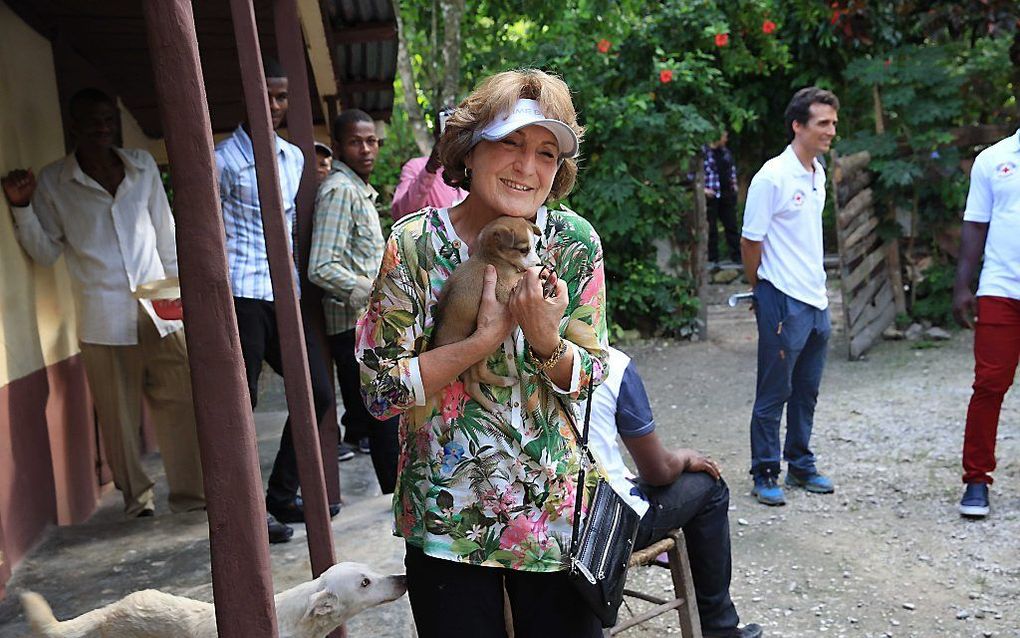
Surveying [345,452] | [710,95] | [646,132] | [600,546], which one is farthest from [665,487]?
[710,95]

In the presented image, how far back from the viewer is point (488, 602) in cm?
209

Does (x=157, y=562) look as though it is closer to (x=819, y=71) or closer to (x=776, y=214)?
(x=776, y=214)

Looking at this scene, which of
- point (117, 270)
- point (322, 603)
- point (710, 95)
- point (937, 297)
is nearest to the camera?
point (322, 603)

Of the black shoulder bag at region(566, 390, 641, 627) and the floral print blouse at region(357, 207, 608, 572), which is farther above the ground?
the floral print blouse at region(357, 207, 608, 572)

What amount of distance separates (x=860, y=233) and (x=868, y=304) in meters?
0.70

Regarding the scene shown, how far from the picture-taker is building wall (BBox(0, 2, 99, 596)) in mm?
4301

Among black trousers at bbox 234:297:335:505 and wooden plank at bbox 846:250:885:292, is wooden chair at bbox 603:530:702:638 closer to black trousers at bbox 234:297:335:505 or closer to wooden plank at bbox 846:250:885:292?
black trousers at bbox 234:297:335:505

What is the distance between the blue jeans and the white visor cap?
3664 millimetres

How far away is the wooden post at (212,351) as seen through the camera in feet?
6.16

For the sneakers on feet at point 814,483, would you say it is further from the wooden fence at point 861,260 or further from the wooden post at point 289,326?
the wooden fence at point 861,260

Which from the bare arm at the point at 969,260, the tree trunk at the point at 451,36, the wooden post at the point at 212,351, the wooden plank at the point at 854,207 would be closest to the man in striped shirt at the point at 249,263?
the wooden post at the point at 212,351

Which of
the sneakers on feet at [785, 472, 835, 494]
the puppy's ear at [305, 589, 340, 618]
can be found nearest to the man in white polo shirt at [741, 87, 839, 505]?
the sneakers on feet at [785, 472, 835, 494]

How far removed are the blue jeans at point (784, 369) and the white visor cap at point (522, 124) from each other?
366 centimetres

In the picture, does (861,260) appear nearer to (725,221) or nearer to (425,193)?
(725,221)
